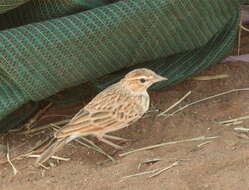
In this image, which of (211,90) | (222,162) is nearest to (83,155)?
(222,162)

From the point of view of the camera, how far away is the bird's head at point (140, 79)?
4352 mm

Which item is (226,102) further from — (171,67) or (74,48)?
(74,48)

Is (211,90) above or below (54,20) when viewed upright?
below

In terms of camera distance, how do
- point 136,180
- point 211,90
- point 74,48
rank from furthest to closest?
point 211,90, point 74,48, point 136,180

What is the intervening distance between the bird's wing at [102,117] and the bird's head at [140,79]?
6.7 inches

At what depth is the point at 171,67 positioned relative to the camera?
5059 millimetres

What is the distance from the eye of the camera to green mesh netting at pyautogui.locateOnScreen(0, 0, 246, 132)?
4.23 m

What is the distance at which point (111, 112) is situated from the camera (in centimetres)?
431

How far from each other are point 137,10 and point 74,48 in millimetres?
661

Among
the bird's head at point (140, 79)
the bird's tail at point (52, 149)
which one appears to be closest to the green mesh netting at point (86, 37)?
the bird's head at point (140, 79)

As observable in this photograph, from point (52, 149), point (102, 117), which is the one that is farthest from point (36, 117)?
point (102, 117)

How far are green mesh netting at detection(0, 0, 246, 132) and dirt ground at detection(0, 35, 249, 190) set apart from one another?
542 mm

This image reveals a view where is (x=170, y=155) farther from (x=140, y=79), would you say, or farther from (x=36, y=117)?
(x=36, y=117)

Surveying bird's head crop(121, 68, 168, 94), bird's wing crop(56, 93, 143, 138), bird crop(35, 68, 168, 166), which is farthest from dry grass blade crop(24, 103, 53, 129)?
bird's head crop(121, 68, 168, 94)
